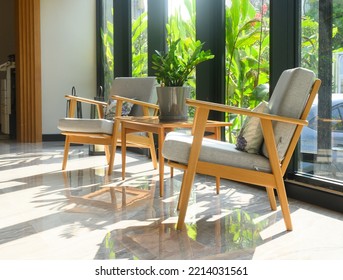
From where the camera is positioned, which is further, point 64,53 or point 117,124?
point 64,53

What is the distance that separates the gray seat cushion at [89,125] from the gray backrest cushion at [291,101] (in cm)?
199

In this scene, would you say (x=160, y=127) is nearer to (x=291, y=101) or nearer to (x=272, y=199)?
(x=272, y=199)

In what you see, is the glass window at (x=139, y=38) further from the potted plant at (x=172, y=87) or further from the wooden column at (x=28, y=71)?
the potted plant at (x=172, y=87)

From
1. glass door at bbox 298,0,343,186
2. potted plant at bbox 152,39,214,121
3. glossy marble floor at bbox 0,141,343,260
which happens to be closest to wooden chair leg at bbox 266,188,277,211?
glossy marble floor at bbox 0,141,343,260

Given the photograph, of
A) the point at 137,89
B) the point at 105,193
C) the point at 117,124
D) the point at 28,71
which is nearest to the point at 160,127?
the point at 105,193

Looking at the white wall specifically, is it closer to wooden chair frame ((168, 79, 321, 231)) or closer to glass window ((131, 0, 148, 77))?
glass window ((131, 0, 148, 77))

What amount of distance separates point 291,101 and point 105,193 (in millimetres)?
1609

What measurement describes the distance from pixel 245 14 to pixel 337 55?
1.24 m

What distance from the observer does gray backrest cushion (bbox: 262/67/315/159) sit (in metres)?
2.88

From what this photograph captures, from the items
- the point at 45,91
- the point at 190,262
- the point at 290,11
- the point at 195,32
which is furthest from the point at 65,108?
A: the point at 190,262

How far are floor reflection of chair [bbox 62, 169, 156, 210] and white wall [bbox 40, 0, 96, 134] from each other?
358 cm

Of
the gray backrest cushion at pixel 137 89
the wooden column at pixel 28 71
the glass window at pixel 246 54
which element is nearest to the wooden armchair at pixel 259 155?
the glass window at pixel 246 54

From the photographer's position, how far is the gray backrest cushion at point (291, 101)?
2.88 meters

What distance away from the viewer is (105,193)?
13.0 feet
